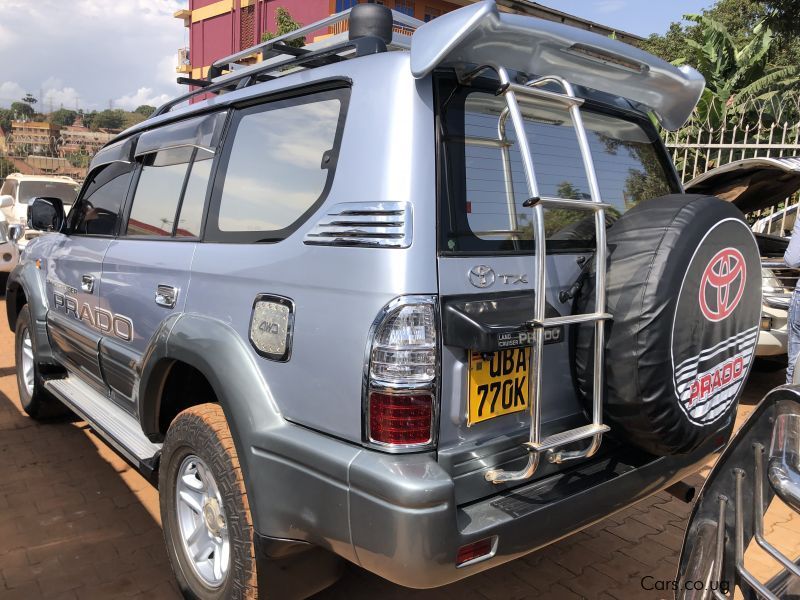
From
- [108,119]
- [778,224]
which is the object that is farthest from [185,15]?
[108,119]

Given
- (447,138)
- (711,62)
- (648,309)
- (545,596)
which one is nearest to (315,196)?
(447,138)

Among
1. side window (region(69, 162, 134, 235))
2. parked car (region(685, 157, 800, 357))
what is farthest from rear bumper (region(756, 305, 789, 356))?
side window (region(69, 162, 134, 235))

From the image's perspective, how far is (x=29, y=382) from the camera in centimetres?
462

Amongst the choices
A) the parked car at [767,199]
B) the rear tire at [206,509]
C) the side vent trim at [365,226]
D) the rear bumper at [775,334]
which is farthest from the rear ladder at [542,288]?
the rear bumper at [775,334]

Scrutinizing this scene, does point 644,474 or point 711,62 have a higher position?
point 711,62

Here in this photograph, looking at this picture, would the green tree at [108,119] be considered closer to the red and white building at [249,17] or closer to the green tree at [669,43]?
the red and white building at [249,17]

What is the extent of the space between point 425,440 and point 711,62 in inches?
533

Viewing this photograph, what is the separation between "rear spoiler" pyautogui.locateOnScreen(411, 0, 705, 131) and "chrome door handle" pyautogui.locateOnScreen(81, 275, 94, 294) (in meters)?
2.30

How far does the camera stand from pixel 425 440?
186 centimetres

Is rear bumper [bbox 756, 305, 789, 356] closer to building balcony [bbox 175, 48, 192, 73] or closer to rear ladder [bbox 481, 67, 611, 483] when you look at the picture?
rear ladder [bbox 481, 67, 611, 483]

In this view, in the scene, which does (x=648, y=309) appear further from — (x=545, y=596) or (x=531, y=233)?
(x=545, y=596)

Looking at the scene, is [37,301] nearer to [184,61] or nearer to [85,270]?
[85,270]

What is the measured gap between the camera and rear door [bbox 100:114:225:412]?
2662mm

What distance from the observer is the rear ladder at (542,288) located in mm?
1829
